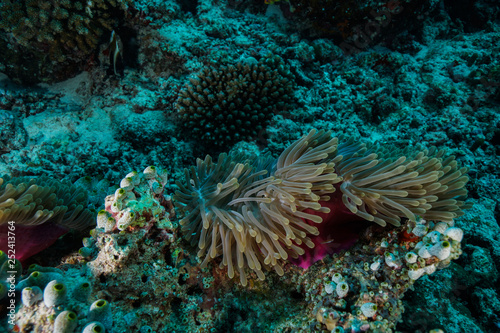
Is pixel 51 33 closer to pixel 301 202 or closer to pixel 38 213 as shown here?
pixel 38 213

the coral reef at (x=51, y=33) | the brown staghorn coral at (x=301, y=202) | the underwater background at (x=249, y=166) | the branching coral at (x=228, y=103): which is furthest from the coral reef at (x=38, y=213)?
the coral reef at (x=51, y=33)

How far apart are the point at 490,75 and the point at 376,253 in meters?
4.02

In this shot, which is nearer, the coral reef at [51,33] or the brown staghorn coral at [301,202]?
the brown staghorn coral at [301,202]

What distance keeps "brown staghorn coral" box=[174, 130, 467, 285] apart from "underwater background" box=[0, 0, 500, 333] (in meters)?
0.02

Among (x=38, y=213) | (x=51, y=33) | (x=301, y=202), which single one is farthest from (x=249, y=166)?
(x=51, y=33)

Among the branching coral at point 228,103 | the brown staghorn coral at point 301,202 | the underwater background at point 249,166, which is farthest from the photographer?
the branching coral at point 228,103

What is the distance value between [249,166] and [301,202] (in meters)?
0.60

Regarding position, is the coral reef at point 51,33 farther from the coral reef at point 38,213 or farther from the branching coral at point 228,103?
the coral reef at point 38,213

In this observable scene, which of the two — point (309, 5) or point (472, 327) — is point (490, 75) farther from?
point (472, 327)

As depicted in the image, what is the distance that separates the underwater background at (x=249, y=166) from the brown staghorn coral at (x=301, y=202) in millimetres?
17

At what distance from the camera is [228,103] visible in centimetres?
380

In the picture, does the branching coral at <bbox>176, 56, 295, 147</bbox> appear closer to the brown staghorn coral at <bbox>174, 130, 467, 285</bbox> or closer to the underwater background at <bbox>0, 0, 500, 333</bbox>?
the underwater background at <bbox>0, 0, 500, 333</bbox>

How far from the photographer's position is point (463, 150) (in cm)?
365

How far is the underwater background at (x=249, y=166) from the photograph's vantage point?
1.83 meters
